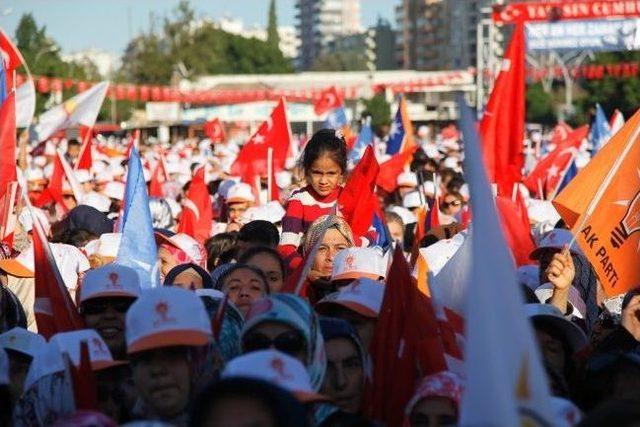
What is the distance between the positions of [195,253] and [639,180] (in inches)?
92.6

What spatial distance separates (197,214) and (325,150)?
429cm

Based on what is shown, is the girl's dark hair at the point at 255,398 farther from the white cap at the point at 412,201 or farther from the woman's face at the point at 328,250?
the white cap at the point at 412,201

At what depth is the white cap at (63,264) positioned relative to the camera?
28.2ft

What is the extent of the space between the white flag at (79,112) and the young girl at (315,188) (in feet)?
33.9

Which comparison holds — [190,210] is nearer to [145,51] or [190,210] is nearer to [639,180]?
[639,180]

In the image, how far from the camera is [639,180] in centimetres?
770

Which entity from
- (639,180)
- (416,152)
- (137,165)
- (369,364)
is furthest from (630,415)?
(416,152)

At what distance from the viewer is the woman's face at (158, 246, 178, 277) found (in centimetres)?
853

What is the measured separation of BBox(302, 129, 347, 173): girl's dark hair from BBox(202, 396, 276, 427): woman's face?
4.59m

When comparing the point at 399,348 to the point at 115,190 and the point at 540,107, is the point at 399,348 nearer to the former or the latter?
the point at 115,190

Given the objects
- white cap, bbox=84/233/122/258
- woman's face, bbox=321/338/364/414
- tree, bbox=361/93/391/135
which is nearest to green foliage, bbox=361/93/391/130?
tree, bbox=361/93/391/135

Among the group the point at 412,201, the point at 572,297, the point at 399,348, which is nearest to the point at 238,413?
the point at 399,348

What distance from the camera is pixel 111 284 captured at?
6223 mm

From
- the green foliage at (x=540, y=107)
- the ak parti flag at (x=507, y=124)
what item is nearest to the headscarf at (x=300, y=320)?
the ak parti flag at (x=507, y=124)
